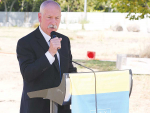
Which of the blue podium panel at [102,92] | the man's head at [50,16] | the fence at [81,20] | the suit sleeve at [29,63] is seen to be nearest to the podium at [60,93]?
the blue podium panel at [102,92]

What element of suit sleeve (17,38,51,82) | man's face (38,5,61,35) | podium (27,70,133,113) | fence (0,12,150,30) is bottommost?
fence (0,12,150,30)

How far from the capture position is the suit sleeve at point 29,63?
2498mm

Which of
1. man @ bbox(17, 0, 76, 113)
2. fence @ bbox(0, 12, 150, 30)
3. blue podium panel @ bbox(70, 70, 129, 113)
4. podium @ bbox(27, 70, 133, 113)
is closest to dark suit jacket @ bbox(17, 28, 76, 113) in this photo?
man @ bbox(17, 0, 76, 113)

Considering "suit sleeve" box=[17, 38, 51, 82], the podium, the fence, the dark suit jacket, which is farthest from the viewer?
the fence

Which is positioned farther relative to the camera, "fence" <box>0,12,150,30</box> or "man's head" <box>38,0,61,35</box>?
"fence" <box>0,12,150,30</box>

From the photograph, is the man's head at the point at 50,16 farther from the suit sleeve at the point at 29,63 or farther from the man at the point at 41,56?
the suit sleeve at the point at 29,63

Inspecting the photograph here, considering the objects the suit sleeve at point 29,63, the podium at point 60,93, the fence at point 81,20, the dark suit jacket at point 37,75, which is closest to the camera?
the podium at point 60,93

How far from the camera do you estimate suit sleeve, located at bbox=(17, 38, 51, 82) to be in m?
2.50

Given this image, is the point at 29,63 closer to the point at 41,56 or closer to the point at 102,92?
the point at 41,56

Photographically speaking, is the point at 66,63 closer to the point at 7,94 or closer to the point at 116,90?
the point at 116,90

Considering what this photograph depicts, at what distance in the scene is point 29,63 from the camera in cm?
259

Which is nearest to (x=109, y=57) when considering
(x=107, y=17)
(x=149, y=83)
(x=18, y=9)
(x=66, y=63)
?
(x=149, y=83)

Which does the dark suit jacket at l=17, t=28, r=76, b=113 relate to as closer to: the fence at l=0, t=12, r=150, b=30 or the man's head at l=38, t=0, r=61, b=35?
the man's head at l=38, t=0, r=61, b=35

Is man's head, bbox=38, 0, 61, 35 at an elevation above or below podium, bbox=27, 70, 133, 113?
above
